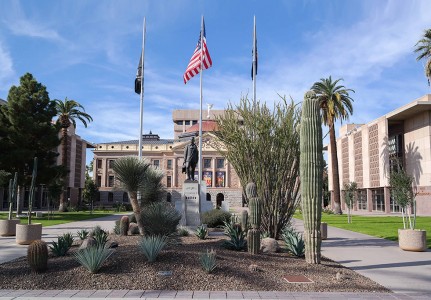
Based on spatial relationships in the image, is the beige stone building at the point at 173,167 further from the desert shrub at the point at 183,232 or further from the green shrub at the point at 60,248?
the green shrub at the point at 60,248

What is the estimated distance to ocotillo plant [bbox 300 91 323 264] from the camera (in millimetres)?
9836

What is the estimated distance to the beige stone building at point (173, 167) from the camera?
78438mm

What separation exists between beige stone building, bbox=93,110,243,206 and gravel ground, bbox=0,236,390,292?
214 ft

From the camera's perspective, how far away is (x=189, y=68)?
27.5 metres

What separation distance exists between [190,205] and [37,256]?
1095 centimetres

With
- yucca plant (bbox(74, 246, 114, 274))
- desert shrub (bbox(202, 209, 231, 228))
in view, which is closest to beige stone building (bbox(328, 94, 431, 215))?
desert shrub (bbox(202, 209, 231, 228))

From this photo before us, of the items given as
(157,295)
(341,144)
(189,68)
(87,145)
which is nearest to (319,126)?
(157,295)

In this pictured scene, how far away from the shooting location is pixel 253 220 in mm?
12188

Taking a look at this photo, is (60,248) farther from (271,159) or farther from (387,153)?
(387,153)

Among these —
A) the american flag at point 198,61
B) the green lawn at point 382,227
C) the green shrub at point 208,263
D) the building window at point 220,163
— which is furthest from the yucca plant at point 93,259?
the building window at point 220,163

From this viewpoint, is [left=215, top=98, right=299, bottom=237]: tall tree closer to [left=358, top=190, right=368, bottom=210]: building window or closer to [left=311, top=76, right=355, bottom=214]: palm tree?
[left=311, top=76, right=355, bottom=214]: palm tree

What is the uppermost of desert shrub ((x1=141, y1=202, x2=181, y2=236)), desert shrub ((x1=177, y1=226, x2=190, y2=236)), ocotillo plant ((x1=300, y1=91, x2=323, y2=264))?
ocotillo plant ((x1=300, y1=91, x2=323, y2=264))

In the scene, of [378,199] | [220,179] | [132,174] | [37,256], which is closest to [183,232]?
[132,174]

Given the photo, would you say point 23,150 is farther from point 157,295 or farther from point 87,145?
point 87,145
